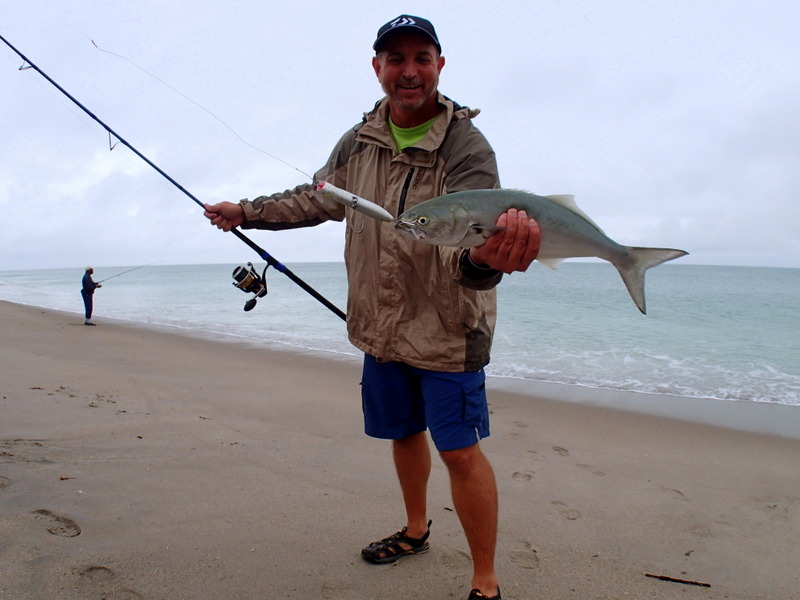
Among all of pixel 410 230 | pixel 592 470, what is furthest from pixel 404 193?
pixel 592 470

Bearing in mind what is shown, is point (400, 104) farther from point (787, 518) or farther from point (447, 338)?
point (787, 518)

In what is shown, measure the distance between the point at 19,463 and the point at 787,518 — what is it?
477 centimetres

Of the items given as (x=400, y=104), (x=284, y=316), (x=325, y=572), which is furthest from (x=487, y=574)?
(x=284, y=316)

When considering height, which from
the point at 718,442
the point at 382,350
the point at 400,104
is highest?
the point at 400,104

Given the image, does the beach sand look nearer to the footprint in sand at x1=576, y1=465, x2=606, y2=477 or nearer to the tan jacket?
the footprint in sand at x1=576, y1=465, x2=606, y2=477

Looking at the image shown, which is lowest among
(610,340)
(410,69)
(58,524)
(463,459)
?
(58,524)

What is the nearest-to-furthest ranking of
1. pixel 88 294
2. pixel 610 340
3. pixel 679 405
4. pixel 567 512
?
pixel 567 512 → pixel 679 405 → pixel 610 340 → pixel 88 294

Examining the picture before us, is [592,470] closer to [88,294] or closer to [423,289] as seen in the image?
[423,289]

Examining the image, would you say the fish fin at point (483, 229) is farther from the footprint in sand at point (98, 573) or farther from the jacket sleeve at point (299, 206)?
the footprint in sand at point (98, 573)

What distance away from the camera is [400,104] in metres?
2.34

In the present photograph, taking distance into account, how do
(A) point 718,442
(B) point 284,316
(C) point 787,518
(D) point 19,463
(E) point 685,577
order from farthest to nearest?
(B) point 284,316
(A) point 718,442
(C) point 787,518
(D) point 19,463
(E) point 685,577

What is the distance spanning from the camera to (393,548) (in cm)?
264

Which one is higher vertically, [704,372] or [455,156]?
[455,156]

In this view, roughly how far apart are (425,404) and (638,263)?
1.03m
